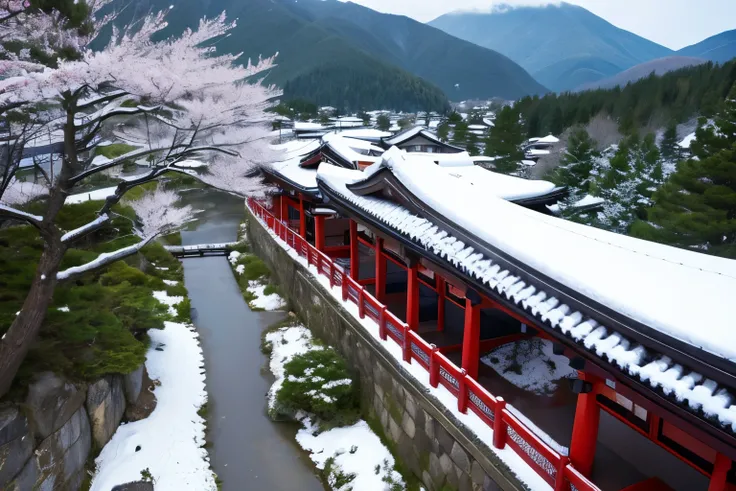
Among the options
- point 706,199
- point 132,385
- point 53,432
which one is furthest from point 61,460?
point 706,199

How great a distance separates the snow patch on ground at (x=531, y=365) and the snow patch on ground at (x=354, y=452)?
9.32ft

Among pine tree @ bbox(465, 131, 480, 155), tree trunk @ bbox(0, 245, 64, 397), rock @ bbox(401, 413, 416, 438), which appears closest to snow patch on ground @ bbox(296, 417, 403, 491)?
rock @ bbox(401, 413, 416, 438)

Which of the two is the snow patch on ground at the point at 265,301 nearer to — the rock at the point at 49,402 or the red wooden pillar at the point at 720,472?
the rock at the point at 49,402

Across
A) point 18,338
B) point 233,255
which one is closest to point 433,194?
point 18,338

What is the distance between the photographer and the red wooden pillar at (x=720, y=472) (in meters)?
4.71

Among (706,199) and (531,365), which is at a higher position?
(706,199)

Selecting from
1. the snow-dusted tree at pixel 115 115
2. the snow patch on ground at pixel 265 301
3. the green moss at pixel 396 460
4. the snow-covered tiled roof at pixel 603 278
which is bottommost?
the snow patch on ground at pixel 265 301

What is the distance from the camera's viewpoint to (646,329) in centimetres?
435

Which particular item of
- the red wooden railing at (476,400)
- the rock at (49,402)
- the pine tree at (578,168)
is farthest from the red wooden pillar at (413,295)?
the pine tree at (578,168)

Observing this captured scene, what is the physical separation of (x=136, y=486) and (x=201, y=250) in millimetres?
18589

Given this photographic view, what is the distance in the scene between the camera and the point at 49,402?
8039mm

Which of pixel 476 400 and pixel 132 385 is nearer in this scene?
pixel 476 400

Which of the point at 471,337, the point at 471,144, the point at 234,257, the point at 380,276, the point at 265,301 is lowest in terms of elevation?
the point at 234,257

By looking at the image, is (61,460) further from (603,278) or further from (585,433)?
(603,278)
